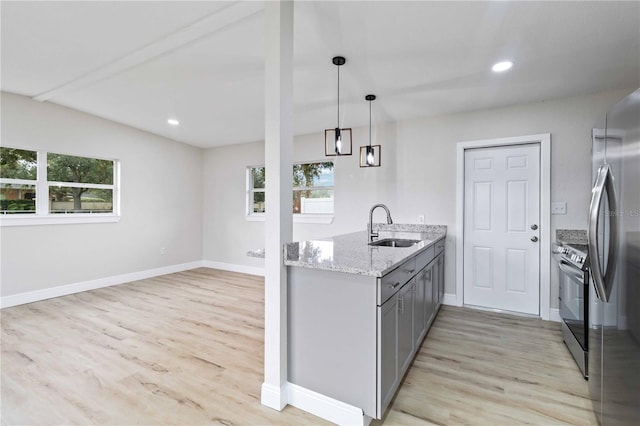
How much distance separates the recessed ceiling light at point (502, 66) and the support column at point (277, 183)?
1865mm

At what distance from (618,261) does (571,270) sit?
1.28 meters

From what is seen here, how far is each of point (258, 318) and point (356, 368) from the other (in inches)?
75.5

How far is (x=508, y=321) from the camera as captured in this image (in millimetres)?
A: 3432

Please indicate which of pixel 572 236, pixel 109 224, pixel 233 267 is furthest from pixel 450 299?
pixel 109 224

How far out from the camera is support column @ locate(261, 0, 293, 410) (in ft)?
6.26

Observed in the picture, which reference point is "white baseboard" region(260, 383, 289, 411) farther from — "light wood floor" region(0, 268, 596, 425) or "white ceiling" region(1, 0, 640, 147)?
"white ceiling" region(1, 0, 640, 147)

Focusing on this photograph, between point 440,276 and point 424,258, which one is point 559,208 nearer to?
point 440,276

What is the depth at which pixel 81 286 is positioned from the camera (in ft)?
14.7

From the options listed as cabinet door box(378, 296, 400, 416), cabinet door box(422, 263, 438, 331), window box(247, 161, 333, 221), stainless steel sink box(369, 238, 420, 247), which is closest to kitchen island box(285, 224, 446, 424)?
cabinet door box(378, 296, 400, 416)

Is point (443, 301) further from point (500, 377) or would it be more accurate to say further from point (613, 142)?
point (613, 142)

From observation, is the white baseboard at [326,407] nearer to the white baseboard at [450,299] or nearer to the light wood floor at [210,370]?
the light wood floor at [210,370]

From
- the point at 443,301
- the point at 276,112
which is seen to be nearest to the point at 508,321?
the point at 443,301

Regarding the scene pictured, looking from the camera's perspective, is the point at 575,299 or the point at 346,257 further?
the point at 575,299

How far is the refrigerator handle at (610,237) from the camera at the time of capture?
1.43 m
